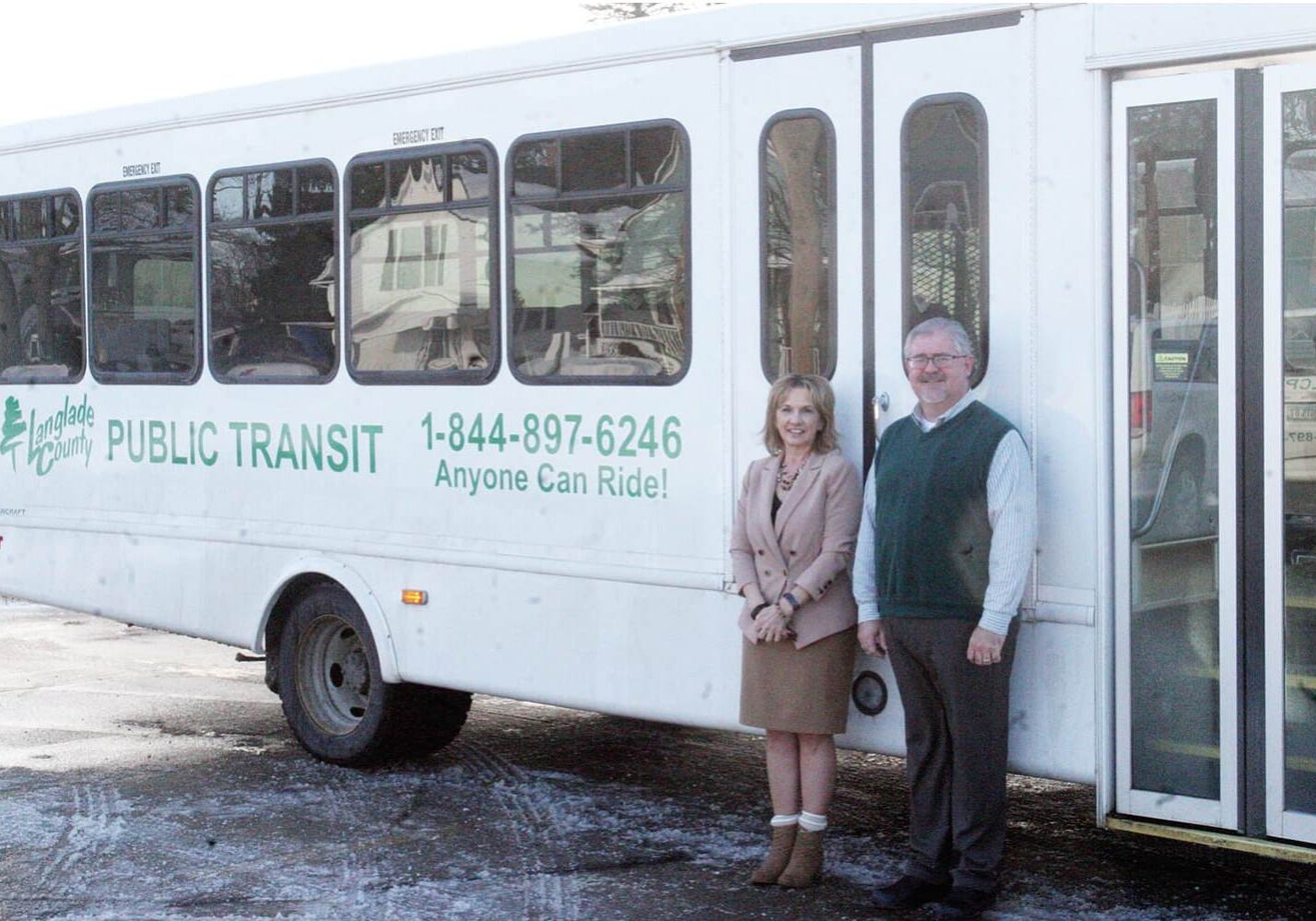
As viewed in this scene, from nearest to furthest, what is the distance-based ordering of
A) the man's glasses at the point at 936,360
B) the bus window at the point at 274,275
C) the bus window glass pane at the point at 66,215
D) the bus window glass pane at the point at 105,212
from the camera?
the man's glasses at the point at 936,360 < the bus window at the point at 274,275 < the bus window glass pane at the point at 105,212 < the bus window glass pane at the point at 66,215

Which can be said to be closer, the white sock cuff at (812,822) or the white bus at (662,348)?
the white bus at (662,348)

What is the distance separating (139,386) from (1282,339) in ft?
16.3

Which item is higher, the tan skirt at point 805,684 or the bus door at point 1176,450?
the bus door at point 1176,450

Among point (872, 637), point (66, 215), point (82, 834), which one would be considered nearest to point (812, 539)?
point (872, 637)

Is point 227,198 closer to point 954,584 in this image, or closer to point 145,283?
point 145,283

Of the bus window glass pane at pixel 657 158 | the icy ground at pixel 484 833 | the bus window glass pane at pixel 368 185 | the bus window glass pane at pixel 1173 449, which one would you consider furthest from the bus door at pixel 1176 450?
the bus window glass pane at pixel 368 185

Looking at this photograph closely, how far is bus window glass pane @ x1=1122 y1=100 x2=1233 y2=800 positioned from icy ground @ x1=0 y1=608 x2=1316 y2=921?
0.61m

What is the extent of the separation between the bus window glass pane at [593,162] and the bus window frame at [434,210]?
0.37 metres

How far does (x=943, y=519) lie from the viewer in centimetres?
525

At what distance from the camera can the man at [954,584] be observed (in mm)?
5164

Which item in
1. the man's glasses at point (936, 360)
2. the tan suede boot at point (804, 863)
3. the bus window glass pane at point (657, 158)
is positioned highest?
the bus window glass pane at point (657, 158)

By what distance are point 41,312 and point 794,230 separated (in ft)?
13.8

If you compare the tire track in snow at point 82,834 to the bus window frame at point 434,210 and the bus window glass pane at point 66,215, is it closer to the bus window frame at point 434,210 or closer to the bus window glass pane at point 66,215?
the bus window frame at point 434,210

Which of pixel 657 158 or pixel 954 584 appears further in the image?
pixel 657 158
